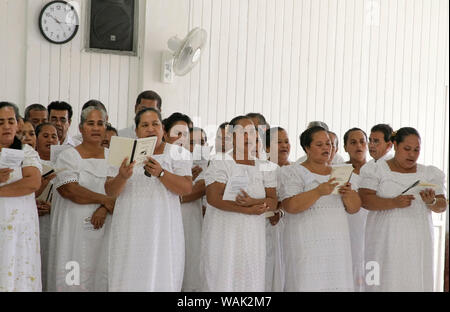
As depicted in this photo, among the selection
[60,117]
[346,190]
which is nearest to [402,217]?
[346,190]

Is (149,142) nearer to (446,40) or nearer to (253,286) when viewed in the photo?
(253,286)

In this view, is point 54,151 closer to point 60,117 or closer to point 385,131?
point 60,117

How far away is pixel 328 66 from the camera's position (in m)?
8.66

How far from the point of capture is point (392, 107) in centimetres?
895

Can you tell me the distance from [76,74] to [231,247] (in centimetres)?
344

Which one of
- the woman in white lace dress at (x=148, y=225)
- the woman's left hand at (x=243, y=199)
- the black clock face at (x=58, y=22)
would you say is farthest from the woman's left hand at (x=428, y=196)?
the black clock face at (x=58, y=22)

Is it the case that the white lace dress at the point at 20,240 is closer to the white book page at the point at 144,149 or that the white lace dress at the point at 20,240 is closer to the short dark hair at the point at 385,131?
the white book page at the point at 144,149

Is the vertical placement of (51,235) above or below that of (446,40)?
below

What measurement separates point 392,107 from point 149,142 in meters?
5.29

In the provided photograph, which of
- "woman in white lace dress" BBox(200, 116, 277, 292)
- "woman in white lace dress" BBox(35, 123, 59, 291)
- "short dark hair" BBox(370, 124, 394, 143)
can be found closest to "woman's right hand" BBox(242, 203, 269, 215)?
"woman in white lace dress" BBox(200, 116, 277, 292)

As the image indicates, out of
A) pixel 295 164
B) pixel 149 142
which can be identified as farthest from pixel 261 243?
pixel 149 142

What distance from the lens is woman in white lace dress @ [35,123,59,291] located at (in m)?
4.91

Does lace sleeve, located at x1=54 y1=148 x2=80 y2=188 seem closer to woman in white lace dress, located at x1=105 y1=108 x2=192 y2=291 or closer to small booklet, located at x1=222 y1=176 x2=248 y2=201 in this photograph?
woman in white lace dress, located at x1=105 y1=108 x2=192 y2=291

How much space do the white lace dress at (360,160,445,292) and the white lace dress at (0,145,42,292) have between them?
2401 mm
